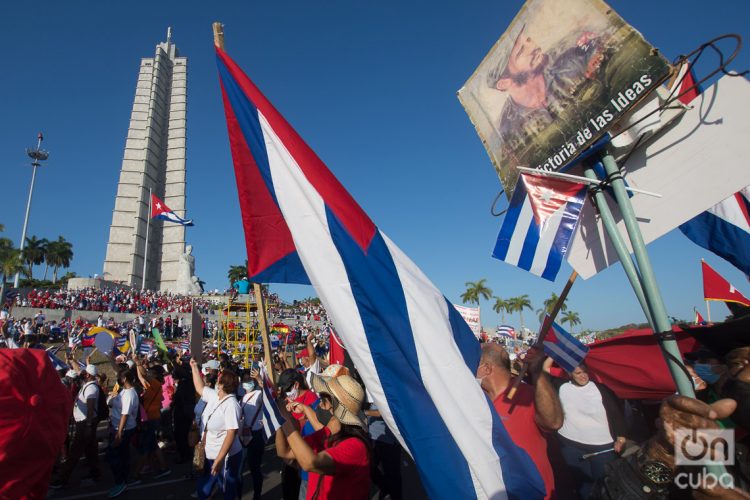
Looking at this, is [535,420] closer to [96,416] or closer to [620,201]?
[620,201]

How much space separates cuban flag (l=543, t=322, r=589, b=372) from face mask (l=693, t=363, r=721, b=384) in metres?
1.34

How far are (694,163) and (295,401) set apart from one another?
14.2 ft

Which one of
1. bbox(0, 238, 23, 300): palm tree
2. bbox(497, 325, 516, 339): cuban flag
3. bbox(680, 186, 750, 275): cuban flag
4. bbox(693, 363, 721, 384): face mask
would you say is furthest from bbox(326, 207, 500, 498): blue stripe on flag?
bbox(0, 238, 23, 300): palm tree

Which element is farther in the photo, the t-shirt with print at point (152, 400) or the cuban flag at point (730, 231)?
the t-shirt with print at point (152, 400)

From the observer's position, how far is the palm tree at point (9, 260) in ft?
112

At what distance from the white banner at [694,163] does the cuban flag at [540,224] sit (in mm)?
294

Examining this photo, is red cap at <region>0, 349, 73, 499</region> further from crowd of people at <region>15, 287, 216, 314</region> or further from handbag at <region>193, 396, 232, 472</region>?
crowd of people at <region>15, 287, 216, 314</region>

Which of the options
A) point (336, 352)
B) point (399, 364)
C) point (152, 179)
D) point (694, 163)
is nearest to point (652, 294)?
point (694, 163)

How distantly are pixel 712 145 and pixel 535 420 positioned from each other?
7.03 ft

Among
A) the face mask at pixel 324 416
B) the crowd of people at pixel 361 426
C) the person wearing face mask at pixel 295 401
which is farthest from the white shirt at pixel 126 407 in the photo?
the face mask at pixel 324 416
